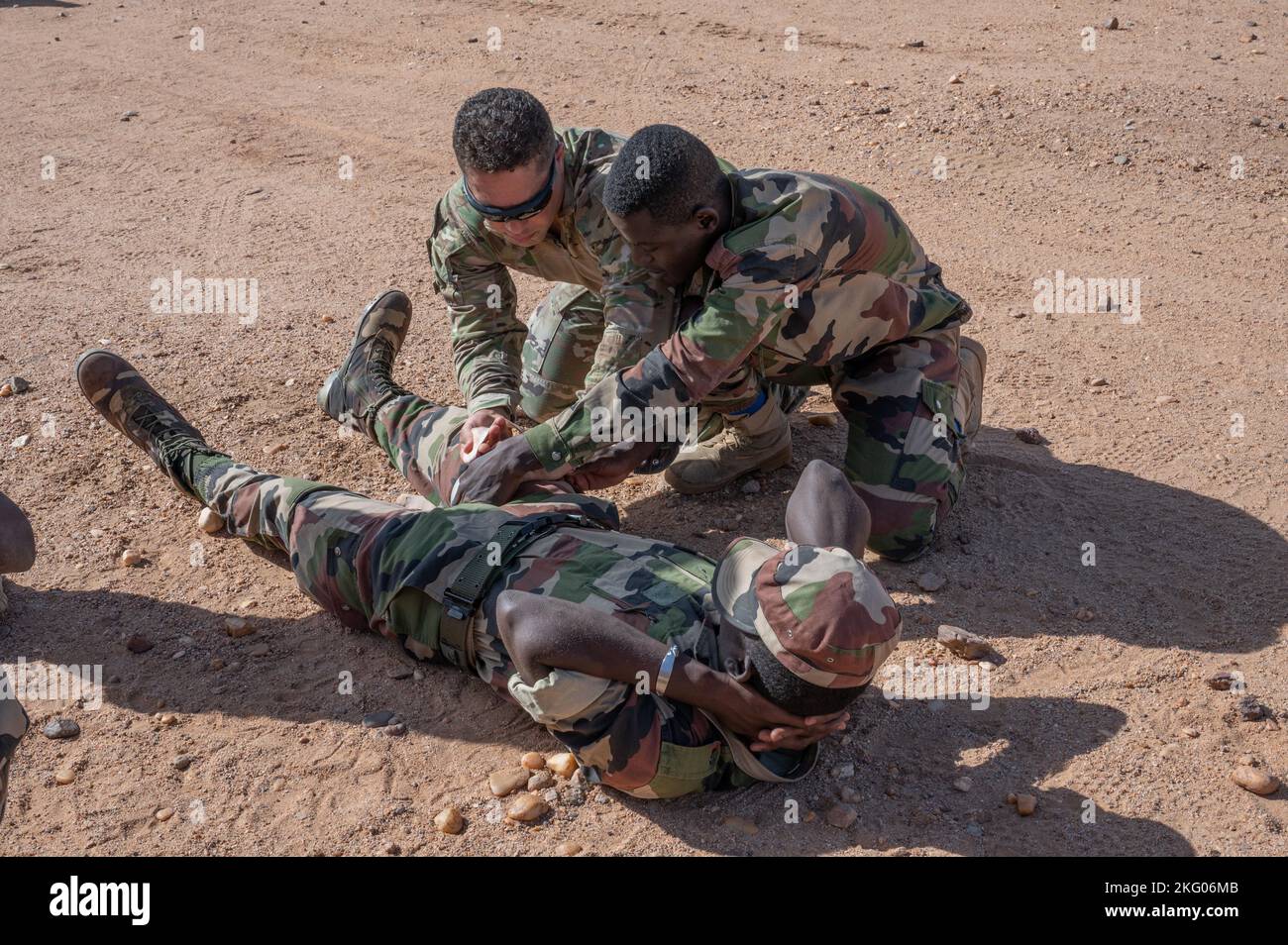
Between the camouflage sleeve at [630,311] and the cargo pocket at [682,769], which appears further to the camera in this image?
the camouflage sleeve at [630,311]

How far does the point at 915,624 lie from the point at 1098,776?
772 mm

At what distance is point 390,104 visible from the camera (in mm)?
8094

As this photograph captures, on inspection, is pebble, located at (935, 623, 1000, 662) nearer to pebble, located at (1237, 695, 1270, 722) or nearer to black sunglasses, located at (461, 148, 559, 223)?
pebble, located at (1237, 695, 1270, 722)

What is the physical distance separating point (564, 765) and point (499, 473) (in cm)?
91

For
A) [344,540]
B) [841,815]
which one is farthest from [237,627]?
[841,815]

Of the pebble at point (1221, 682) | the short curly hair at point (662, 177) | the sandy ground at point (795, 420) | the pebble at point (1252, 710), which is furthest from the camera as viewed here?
the short curly hair at point (662, 177)

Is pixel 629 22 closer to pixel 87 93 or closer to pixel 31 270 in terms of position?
pixel 87 93

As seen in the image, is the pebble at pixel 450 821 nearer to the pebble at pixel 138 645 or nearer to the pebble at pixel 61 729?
the pebble at pixel 61 729

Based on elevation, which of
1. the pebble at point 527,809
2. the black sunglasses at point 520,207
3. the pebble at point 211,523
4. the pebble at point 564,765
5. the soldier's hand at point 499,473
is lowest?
the pebble at point 527,809

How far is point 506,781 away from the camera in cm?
302

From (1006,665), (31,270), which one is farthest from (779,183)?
(31,270)

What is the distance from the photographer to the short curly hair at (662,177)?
3387 millimetres

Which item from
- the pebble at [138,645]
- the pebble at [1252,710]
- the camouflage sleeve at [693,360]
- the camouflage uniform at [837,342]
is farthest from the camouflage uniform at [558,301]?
the pebble at [1252,710]

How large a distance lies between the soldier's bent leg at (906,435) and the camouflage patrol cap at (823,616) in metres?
1.30
